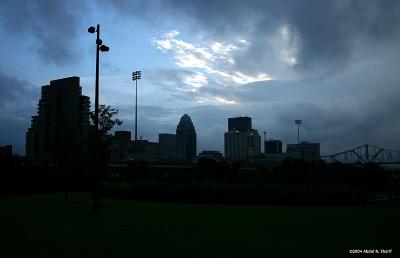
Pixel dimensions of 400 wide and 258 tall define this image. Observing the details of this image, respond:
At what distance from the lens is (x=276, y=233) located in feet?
49.3

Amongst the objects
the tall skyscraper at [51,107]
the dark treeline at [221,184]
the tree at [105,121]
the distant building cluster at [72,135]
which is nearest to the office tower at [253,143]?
the distant building cluster at [72,135]

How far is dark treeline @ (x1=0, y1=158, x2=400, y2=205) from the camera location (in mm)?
35781

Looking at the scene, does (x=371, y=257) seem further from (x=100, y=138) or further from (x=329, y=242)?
(x=100, y=138)

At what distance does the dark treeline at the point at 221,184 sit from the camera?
35.8 m

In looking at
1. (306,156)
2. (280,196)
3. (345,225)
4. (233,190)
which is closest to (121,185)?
(233,190)

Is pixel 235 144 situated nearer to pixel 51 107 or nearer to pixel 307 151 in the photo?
pixel 307 151

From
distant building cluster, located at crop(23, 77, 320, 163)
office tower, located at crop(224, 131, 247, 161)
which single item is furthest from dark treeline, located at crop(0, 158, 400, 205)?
office tower, located at crop(224, 131, 247, 161)

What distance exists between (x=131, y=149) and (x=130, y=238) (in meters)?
127

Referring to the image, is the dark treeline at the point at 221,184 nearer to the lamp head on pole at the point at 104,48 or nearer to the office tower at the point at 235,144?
the lamp head on pole at the point at 104,48

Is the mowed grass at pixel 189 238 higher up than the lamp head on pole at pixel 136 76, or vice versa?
the lamp head on pole at pixel 136 76

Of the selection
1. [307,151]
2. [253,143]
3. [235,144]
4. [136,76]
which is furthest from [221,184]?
[253,143]

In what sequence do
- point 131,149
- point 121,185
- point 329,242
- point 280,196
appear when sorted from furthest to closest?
1. point 131,149
2. point 121,185
3. point 280,196
4. point 329,242

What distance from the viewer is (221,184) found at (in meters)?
38.0

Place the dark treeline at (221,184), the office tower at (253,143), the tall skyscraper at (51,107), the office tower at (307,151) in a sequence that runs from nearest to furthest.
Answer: the dark treeline at (221,184) → the tall skyscraper at (51,107) → the office tower at (307,151) → the office tower at (253,143)
